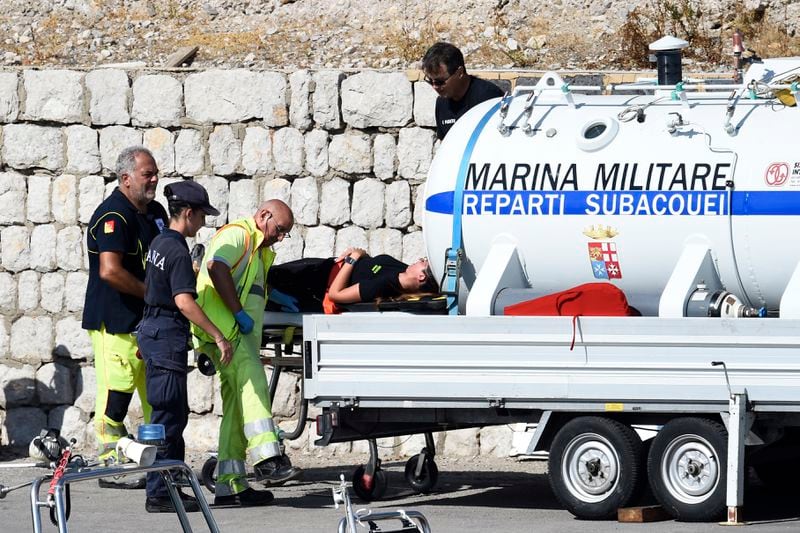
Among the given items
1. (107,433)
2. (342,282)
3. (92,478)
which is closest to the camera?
(92,478)

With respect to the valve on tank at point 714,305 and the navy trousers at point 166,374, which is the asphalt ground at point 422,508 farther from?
the valve on tank at point 714,305

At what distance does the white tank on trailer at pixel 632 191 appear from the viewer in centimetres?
831

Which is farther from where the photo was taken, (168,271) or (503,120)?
(503,120)

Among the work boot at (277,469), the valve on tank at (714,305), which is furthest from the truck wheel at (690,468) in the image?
the work boot at (277,469)

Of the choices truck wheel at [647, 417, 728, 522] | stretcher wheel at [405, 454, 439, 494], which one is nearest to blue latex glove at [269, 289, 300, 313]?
stretcher wheel at [405, 454, 439, 494]

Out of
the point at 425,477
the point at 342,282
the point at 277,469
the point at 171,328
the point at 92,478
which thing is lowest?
the point at 425,477

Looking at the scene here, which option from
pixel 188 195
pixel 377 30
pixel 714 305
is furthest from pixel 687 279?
pixel 377 30

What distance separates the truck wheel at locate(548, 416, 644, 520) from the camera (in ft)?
26.7

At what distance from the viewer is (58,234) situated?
11.7 meters

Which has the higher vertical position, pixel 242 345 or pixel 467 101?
pixel 467 101

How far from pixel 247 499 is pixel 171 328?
1161mm

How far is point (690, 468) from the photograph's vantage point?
26.2 ft

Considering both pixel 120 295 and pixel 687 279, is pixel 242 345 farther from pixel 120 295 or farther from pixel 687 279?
pixel 687 279

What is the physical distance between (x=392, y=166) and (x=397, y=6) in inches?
226
